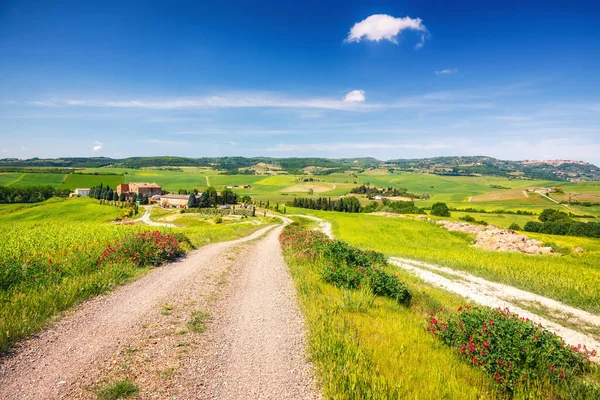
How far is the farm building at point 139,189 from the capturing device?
17850 cm

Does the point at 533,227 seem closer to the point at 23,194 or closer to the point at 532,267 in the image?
the point at 532,267

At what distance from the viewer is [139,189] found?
178 m

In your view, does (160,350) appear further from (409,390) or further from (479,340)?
(479,340)

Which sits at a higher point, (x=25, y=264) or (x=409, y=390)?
(x=25, y=264)

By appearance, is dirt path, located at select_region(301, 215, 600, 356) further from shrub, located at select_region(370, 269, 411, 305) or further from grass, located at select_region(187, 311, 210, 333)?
grass, located at select_region(187, 311, 210, 333)

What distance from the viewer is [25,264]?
492 inches

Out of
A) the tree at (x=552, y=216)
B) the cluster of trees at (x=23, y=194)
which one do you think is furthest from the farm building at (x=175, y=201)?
the tree at (x=552, y=216)

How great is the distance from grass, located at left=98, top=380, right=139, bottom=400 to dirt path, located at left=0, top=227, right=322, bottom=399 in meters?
0.42

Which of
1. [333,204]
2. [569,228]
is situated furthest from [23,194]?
[569,228]

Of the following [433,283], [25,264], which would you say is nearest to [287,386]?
[25,264]

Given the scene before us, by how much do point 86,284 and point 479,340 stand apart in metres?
14.3

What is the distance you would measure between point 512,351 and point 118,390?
944cm

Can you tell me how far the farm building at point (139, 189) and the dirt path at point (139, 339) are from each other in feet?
610

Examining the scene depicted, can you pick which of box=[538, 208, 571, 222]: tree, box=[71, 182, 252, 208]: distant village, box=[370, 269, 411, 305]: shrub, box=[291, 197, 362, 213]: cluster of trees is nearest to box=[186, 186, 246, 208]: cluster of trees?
box=[71, 182, 252, 208]: distant village
